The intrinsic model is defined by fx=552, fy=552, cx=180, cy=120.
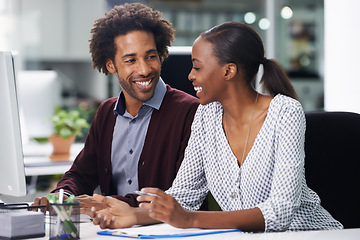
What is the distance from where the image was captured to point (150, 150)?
207 centimetres

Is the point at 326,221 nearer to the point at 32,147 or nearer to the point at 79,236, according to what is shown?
the point at 79,236

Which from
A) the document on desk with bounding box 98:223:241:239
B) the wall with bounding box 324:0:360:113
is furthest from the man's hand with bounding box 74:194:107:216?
the wall with bounding box 324:0:360:113

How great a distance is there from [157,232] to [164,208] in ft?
0.26

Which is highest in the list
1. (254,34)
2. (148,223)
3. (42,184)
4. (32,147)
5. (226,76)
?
(254,34)

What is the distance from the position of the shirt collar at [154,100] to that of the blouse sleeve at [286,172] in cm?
60

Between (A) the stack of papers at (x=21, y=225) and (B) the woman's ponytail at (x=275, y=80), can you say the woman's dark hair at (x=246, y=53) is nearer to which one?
(B) the woman's ponytail at (x=275, y=80)

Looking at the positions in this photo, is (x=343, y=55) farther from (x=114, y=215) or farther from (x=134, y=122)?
(x=114, y=215)

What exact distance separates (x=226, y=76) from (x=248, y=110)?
132mm

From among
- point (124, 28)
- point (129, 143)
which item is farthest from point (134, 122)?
point (124, 28)

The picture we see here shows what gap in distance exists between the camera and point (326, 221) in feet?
5.73

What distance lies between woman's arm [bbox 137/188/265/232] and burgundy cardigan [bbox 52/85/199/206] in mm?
537

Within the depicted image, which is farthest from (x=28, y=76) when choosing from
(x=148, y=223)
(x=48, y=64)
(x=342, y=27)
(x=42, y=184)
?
(x=48, y=64)

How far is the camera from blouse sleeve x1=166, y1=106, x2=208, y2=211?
5.88 ft

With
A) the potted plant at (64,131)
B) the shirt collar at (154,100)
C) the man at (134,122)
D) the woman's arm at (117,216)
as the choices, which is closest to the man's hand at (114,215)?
the woman's arm at (117,216)
